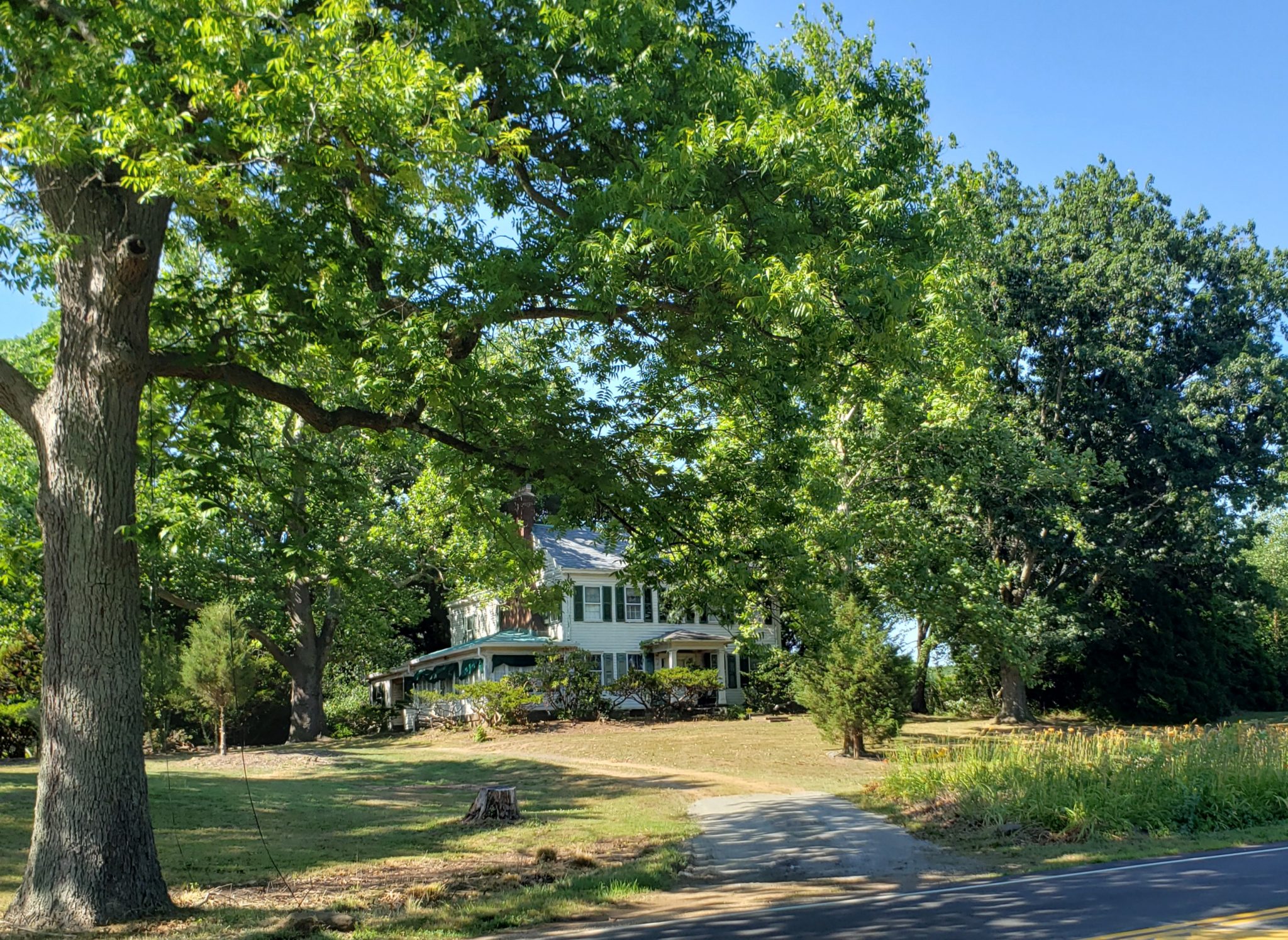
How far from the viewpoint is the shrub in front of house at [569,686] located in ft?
108

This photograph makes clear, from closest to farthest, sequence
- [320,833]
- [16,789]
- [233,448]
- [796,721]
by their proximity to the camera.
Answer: [233,448], [320,833], [16,789], [796,721]

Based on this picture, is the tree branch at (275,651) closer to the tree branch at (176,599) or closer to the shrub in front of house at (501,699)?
the tree branch at (176,599)

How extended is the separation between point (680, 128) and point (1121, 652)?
3097 centimetres

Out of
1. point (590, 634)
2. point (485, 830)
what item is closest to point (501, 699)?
point (590, 634)

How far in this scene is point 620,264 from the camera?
8.25m

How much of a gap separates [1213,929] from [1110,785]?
22.8 feet

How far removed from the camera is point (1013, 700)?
3272cm

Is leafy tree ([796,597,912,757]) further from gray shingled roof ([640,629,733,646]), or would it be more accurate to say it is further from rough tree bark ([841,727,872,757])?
gray shingled roof ([640,629,733,646])

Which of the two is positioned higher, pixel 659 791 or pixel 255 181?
pixel 255 181

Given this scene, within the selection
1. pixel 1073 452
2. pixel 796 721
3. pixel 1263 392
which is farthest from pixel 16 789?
pixel 1263 392

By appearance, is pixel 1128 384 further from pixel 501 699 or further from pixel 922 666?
pixel 501 699

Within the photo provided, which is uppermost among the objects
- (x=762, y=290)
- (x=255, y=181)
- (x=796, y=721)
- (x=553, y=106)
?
(x=553, y=106)

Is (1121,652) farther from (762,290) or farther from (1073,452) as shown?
(762,290)

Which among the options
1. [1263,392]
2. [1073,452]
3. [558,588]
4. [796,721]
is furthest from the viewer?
[796,721]
